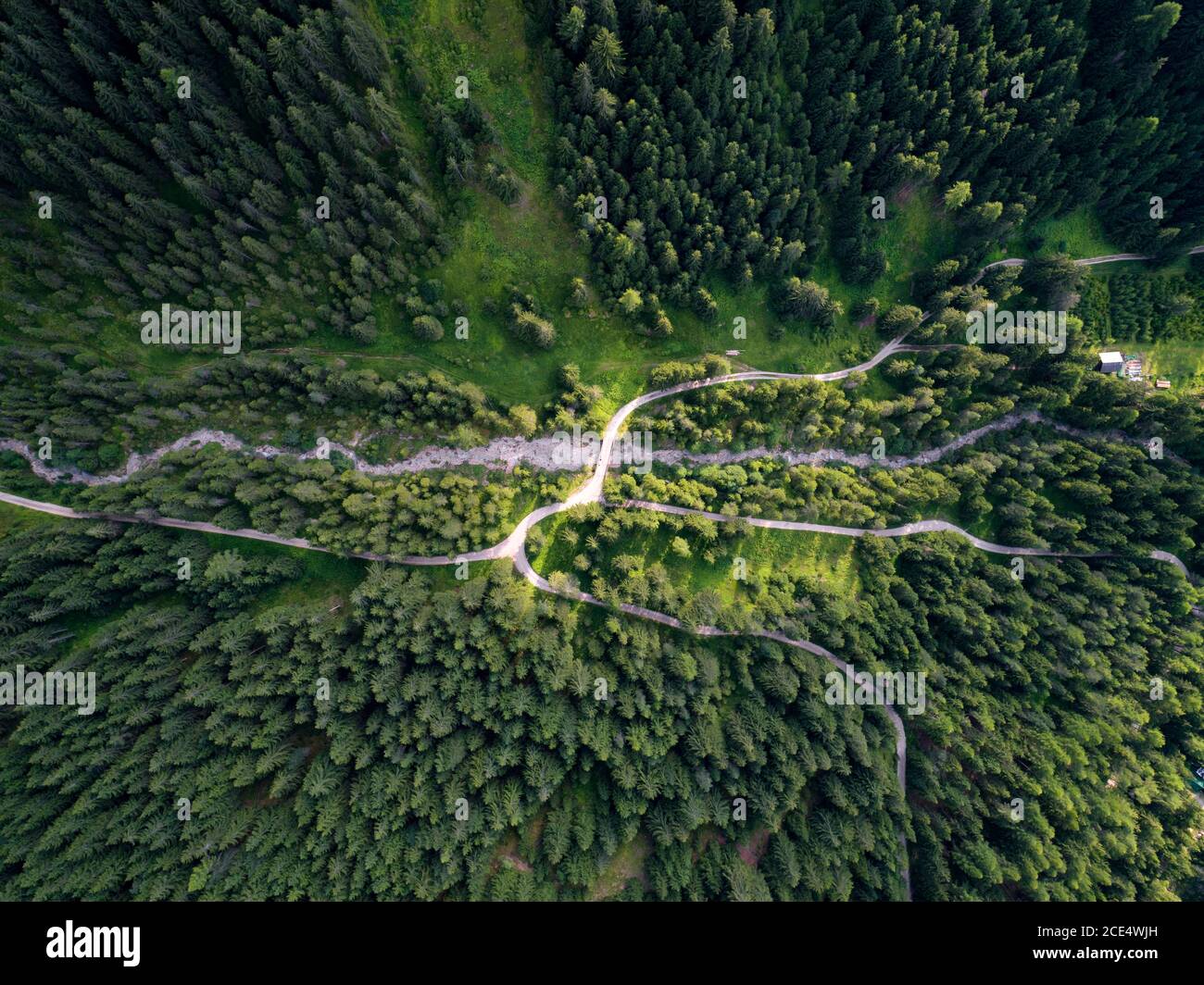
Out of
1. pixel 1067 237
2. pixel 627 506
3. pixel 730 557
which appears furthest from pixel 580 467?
pixel 1067 237

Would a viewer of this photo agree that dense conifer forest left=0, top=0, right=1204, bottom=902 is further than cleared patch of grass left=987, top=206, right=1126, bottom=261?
No

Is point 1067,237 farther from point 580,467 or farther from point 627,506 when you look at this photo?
point 580,467

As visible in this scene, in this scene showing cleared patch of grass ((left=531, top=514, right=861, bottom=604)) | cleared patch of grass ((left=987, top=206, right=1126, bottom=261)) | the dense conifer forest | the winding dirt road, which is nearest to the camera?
the dense conifer forest

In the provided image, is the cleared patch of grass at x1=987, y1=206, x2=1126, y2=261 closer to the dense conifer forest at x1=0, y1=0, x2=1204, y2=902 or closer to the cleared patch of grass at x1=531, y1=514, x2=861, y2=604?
the dense conifer forest at x1=0, y1=0, x2=1204, y2=902

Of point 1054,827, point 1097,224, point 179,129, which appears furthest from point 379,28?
point 1054,827

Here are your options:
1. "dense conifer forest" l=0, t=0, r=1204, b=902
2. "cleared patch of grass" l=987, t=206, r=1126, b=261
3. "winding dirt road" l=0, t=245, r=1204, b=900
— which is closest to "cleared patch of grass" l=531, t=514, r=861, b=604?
"dense conifer forest" l=0, t=0, r=1204, b=902

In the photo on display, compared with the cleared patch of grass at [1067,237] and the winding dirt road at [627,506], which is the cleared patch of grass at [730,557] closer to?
the winding dirt road at [627,506]

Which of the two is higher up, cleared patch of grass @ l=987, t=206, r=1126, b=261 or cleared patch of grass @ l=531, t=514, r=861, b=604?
cleared patch of grass @ l=987, t=206, r=1126, b=261

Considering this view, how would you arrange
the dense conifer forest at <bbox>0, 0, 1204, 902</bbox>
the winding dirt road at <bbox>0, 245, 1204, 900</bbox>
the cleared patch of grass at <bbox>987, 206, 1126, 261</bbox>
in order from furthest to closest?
the cleared patch of grass at <bbox>987, 206, 1126, 261</bbox> < the winding dirt road at <bbox>0, 245, 1204, 900</bbox> < the dense conifer forest at <bbox>0, 0, 1204, 902</bbox>

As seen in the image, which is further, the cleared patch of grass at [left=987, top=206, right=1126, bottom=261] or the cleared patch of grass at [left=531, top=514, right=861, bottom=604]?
the cleared patch of grass at [left=987, top=206, right=1126, bottom=261]

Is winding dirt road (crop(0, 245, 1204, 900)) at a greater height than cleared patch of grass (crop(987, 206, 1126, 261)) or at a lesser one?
lesser

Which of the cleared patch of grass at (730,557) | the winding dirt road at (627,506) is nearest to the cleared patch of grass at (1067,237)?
the winding dirt road at (627,506)
